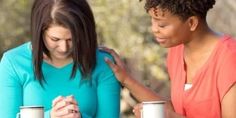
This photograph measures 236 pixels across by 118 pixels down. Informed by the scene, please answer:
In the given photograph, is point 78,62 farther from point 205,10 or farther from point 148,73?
point 148,73

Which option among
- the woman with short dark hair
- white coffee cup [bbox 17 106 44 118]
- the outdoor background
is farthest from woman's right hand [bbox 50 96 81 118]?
the outdoor background

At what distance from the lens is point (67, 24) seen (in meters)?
3.03

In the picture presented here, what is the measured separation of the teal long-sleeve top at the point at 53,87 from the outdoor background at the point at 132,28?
2351 mm

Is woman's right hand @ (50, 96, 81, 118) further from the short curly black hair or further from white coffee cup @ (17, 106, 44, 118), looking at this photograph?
the short curly black hair

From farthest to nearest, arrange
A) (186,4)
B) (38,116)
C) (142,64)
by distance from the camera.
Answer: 1. (142,64)
2. (186,4)
3. (38,116)

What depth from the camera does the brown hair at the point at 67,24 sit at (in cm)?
304

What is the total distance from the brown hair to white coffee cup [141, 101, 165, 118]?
1.62ft

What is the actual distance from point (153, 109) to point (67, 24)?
0.55m

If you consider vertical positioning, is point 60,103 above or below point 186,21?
below

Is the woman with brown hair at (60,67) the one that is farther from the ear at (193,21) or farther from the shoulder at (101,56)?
the ear at (193,21)

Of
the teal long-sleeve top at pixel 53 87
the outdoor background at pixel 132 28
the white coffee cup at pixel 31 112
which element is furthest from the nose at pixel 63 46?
the outdoor background at pixel 132 28

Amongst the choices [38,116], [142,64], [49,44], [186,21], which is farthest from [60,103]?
[142,64]

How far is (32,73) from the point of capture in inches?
123

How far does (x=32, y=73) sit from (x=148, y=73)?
2.64m
